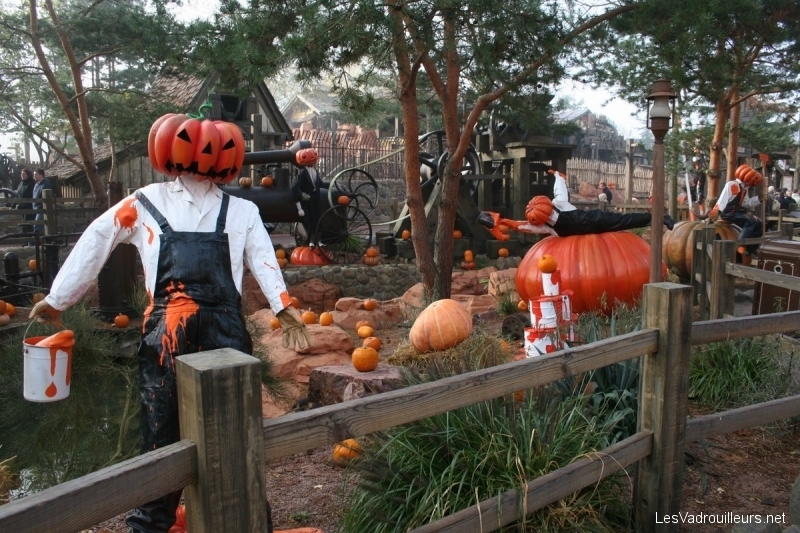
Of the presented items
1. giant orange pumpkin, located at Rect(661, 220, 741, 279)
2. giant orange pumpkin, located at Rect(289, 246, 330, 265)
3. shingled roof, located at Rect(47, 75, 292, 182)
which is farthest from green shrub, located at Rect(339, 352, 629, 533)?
shingled roof, located at Rect(47, 75, 292, 182)

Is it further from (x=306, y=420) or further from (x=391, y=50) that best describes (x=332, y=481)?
(x=391, y=50)

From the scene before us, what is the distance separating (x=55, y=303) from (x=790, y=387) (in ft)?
14.4

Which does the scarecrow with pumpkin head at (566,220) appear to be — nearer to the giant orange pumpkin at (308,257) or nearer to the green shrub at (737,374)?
the green shrub at (737,374)

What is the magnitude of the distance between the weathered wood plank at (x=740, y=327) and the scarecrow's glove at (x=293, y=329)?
5.51ft

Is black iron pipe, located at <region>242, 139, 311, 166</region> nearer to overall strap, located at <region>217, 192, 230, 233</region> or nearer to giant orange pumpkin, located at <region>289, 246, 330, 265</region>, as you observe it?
giant orange pumpkin, located at <region>289, 246, 330, 265</region>

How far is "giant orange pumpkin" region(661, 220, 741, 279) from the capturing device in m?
9.92

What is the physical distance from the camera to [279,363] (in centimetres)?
590

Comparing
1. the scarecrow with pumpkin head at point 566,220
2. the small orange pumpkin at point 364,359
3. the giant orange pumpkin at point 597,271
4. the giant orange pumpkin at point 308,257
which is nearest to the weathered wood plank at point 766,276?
the scarecrow with pumpkin head at point 566,220

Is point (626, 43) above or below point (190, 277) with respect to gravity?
above

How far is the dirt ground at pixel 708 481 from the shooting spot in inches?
136

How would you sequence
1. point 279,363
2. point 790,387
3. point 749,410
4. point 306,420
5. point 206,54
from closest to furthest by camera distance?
point 306,420 → point 749,410 → point 790,387 → point 279,363 → point 206,54

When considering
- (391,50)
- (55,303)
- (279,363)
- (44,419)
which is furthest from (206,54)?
(55,303)

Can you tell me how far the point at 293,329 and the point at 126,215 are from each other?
783 mm

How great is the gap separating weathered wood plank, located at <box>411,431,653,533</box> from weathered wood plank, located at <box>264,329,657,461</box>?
1.20ft
